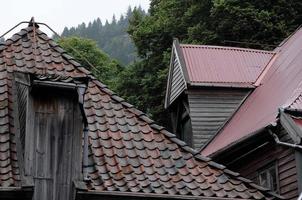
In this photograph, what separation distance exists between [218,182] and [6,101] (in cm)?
376

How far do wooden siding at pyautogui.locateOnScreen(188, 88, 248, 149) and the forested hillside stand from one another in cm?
8508

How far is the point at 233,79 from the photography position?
62.4 ft

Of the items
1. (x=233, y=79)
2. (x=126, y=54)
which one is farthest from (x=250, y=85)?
(x=126, y=54)

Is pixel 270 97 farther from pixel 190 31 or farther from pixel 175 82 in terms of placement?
pixel 190 31

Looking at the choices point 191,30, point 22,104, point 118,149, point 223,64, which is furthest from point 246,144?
point 191,30

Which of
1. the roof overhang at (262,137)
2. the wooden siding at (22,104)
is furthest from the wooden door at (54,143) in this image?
the roof overhang at (262,137)

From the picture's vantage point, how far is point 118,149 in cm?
1100

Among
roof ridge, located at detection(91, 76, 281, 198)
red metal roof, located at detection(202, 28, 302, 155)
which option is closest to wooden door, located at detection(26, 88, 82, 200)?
roof ridge, located at detection(91, 76, 281, 198)

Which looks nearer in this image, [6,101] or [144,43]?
[6,101]

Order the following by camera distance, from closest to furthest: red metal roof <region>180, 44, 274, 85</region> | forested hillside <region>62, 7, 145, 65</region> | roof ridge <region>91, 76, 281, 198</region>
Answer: roof ridge <region>91, 76, 281, 198</region> → red metal roof <region>180, 44, 274, 85</region> → forested hillside <region>62, 7, 145, 65</region>

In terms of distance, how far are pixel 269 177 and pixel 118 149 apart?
191 inches

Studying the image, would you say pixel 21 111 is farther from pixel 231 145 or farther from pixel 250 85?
pixel 250 85

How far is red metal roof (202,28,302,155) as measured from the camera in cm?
1505

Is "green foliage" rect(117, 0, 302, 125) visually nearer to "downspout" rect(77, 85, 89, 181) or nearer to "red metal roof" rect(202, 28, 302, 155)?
"red metal roof" rect(202, 28, 302, 155)
